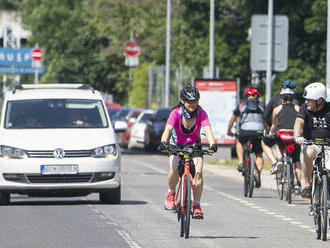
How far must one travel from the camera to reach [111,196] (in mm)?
19406

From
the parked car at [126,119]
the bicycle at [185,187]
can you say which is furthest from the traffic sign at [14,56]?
the bicycle at [185,187]

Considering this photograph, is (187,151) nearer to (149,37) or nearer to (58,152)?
(58,152)

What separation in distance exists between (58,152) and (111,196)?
139 centimetres

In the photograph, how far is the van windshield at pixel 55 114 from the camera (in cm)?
1939

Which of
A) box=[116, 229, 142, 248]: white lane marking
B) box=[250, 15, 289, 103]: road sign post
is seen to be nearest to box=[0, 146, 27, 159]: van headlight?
box=[116, 229, 142, 248]: white lane marking

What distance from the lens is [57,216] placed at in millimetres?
17141

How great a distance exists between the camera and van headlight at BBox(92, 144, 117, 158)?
61.1ft

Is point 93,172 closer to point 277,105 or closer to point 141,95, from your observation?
point 277,105

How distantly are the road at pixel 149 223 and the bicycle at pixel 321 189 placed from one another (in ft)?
0.63

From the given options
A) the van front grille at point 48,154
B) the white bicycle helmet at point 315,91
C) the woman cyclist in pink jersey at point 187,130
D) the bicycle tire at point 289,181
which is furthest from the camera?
the bicycle tire at point 289,181

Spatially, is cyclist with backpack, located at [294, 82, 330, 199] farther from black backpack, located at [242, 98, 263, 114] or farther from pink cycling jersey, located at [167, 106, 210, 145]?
black backpack, located at [242, 98, 263, 114]

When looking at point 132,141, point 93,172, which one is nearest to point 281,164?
point 93,172

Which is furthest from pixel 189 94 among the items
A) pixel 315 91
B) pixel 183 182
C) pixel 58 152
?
pixel 58 152

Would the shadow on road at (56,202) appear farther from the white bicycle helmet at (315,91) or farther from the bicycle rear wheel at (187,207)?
the white bicycle helmet at (315,91)
